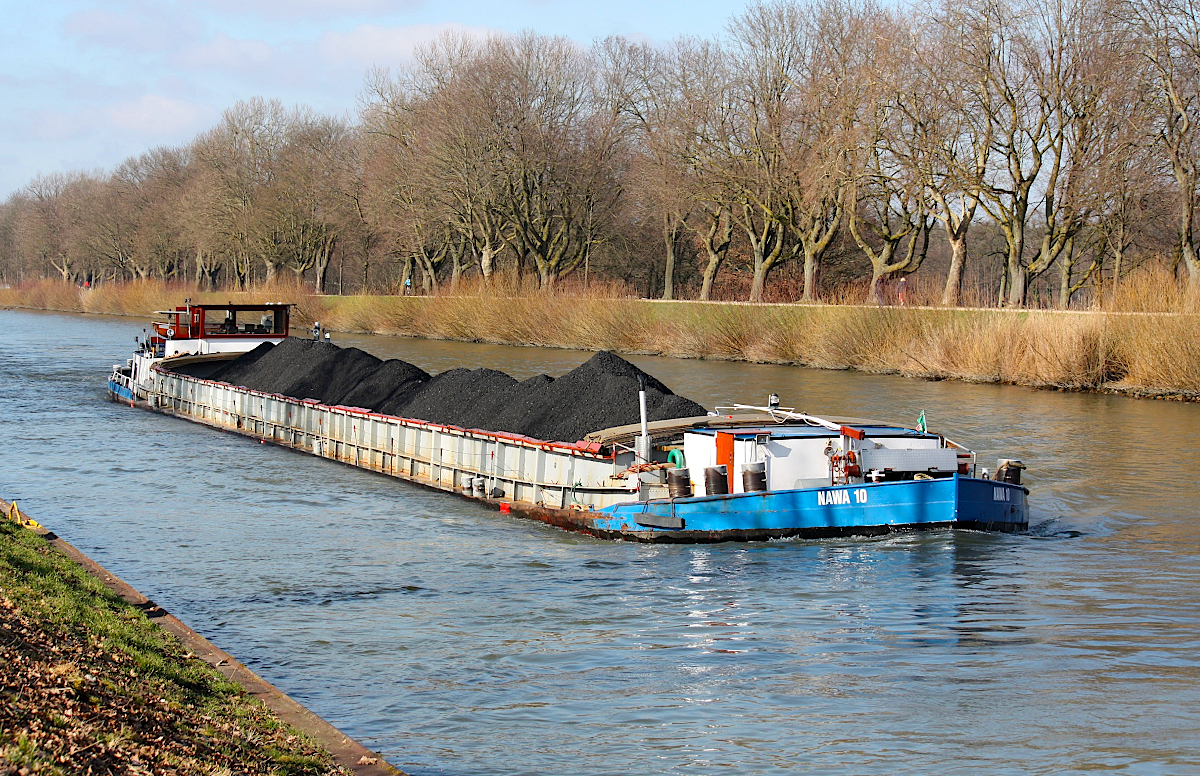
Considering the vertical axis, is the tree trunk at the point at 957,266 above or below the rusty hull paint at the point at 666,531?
Result: above

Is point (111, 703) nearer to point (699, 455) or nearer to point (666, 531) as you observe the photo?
point (666, 531)

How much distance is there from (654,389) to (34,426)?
16.5 meters

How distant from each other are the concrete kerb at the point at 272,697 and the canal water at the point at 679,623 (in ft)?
1.88

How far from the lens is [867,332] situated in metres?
44.5

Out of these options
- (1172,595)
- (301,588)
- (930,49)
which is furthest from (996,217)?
(301,588)

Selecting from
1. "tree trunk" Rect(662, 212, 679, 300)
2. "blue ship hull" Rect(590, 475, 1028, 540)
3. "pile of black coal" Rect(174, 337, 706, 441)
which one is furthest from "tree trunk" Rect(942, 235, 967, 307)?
"blue ship hull" Rect(590, 475, 1028, 540)

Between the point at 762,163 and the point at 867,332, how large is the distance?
1273cm

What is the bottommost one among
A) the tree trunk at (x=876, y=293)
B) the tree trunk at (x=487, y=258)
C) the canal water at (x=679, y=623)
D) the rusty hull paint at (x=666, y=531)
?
the canal water at (x=679, y=623)

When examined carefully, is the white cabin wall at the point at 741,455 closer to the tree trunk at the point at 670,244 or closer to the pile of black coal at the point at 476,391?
the pile of black coal at the point at 476,391

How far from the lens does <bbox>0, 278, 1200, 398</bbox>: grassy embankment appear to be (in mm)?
34969

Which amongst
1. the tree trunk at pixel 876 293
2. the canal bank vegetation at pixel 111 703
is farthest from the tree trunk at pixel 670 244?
the canal bank vegetation at pixel 111 703

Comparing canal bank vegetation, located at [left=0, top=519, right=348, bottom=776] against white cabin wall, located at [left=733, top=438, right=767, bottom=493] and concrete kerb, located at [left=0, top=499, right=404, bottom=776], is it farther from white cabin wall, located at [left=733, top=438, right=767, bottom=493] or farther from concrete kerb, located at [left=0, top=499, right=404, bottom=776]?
white cabin wall, located at [left=733, top=438, right=767, bottom=493]

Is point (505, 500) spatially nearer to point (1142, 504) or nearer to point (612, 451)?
point (612, 451)

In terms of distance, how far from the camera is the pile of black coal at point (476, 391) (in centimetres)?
2125
